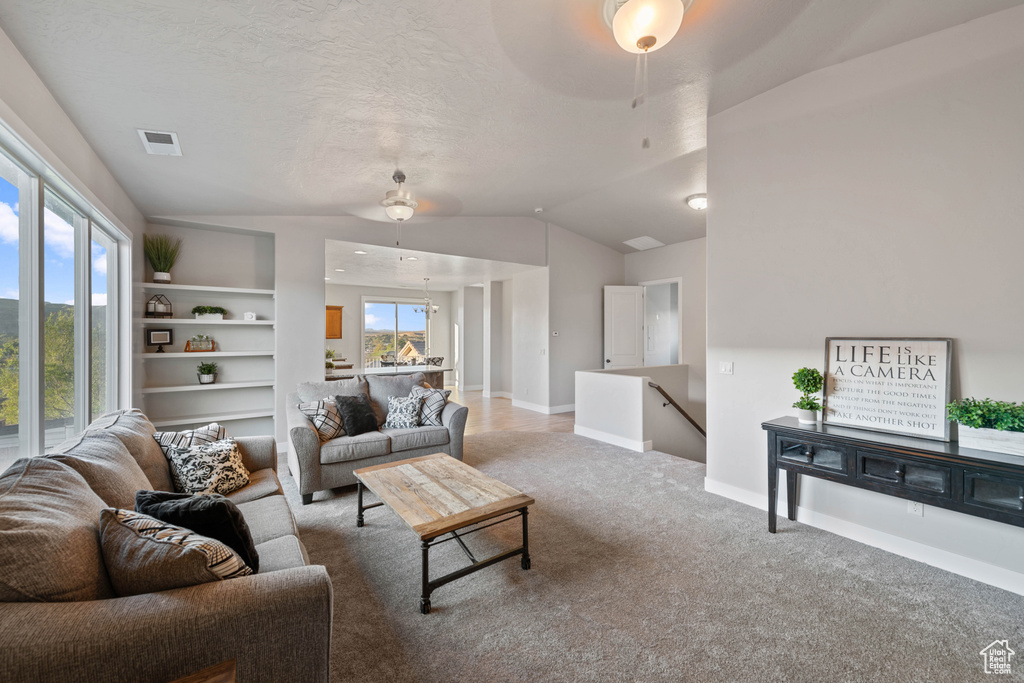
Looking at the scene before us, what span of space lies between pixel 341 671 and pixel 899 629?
7.84ft

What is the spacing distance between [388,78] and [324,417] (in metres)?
2.61

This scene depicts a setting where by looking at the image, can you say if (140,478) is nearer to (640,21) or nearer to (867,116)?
(640,21)

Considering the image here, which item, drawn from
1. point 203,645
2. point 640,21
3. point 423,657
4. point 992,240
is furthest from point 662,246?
point 203,645

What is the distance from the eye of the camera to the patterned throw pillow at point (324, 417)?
11.9 feet

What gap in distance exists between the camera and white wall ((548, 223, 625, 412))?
7.17 meters

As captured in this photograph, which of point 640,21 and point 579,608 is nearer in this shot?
point 640,21

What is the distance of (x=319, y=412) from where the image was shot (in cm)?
370

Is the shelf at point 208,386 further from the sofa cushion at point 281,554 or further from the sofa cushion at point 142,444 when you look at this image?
the sofa cushion at point 281,554

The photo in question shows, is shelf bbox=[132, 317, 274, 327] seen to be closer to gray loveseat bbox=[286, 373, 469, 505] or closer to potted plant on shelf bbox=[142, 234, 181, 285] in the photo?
potted plant on shelf bbox=[142, 234, 181, 285]

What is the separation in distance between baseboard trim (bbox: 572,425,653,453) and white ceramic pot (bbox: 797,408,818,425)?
2112 mm

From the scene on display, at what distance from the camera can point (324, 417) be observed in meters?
3.69

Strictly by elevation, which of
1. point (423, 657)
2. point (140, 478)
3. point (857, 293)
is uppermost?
point (857, 293)

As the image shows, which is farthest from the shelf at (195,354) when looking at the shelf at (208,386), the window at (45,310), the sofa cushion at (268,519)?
the sofa cushion at (268,519)

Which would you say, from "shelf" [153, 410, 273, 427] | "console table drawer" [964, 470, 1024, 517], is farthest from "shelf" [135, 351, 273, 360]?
"console table drawer" [964, 470, 1024, 517]
